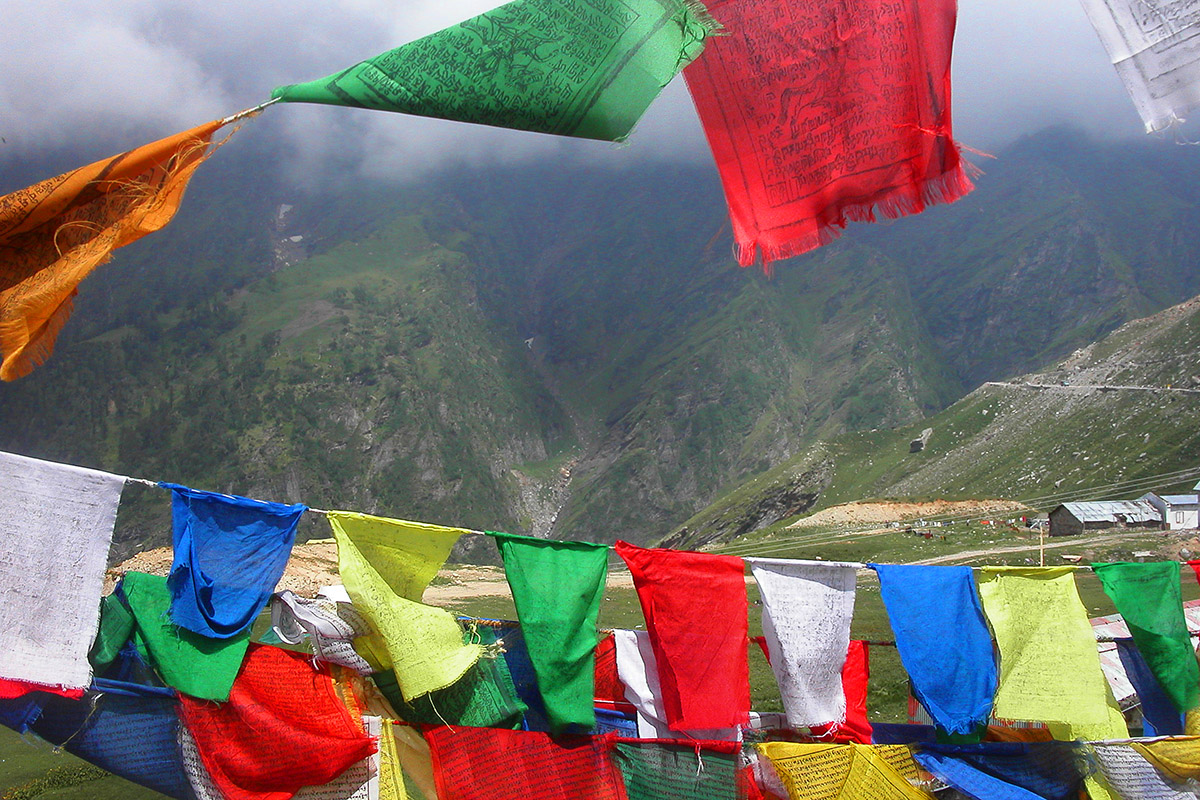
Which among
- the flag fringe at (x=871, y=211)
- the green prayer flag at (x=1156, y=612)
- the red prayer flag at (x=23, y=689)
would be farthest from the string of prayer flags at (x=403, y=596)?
the green prayer flag at (x=1156, y=612)

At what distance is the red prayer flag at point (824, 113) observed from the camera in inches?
266

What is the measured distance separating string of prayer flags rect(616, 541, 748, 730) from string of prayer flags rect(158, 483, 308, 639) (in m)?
3.03

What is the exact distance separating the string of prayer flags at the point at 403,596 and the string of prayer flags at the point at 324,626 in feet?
0.45

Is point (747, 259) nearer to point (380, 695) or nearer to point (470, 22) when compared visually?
point (470, 22)

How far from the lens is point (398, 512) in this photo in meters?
173

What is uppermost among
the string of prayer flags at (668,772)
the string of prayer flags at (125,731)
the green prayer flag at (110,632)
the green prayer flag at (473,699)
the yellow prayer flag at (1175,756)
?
the green prayer flag at (110,632)

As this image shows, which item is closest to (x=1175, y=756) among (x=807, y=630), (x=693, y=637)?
(x=807, y=630)

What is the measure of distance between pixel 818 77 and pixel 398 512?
172m

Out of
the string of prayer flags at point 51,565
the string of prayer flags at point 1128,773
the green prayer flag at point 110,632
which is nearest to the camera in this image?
the string of prayer flags at point 51,565

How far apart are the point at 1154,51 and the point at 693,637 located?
231 inches

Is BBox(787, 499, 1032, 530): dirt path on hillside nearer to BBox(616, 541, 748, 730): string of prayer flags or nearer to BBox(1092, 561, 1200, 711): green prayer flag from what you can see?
BBox(1092, 561, 1200, 711): green prayer flag

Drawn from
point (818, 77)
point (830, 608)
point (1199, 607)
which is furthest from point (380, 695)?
point (1199, 607)

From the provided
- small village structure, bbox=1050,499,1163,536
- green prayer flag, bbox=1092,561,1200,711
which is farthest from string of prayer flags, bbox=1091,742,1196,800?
small village structure, bbox=1050,499,1163,536

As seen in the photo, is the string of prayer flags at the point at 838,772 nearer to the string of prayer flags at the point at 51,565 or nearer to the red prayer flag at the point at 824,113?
the red prayer flag at the point at 824,113
